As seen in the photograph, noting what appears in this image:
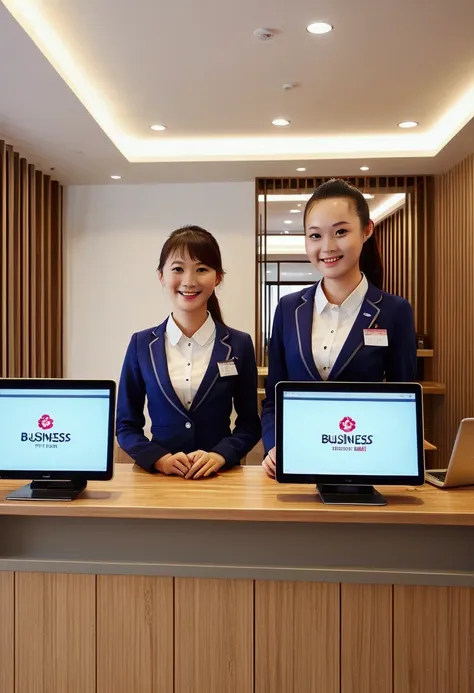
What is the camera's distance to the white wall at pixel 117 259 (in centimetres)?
646

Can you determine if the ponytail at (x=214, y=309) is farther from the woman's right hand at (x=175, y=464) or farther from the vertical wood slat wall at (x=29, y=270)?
the vertical wood slat wall at (x=29, y=270)

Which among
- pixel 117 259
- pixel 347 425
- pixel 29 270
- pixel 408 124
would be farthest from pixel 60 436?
pixel 117 259

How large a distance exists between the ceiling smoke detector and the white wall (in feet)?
9.42

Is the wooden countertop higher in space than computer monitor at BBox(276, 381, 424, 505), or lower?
lower

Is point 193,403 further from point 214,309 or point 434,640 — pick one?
point 434,640

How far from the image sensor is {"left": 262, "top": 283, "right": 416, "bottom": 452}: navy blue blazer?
199 cm

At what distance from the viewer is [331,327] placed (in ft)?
6.74

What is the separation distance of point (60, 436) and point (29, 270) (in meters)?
4.43

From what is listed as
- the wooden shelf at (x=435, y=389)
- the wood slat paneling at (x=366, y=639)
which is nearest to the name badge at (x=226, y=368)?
the wood slat paneling at (x=366, y=639)

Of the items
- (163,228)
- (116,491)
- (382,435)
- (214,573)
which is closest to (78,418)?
(116,491)

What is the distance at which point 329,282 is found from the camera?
2.05 metres

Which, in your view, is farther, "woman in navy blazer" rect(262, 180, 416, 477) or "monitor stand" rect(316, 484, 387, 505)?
"woman in navy blazer" rect(262, 180, 416, 477)

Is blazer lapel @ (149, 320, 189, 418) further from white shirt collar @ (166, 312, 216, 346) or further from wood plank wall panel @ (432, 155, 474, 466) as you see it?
wood plank wall panel @ (432, 155, 474, 466)

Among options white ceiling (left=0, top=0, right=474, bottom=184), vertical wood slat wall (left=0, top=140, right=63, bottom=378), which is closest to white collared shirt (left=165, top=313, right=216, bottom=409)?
white ceiling (left=0, top=0, right=474, bottom=184)
